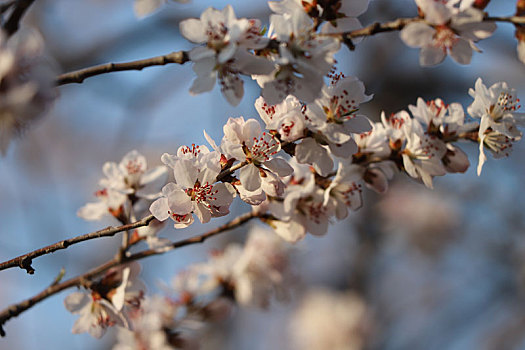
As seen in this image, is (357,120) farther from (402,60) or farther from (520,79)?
(520,79)

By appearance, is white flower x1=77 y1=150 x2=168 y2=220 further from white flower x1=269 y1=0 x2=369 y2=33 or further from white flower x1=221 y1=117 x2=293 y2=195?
white flower x1=269 y1=0 x2=369 y2=33

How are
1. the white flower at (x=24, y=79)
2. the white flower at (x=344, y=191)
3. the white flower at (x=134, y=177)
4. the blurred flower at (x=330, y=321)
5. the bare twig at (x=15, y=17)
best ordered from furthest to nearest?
1. the blurred flower at (x=330, y=321)
2. the white flower at (x=134, y=177)
3. the white flower at (x=344, y=191)
4. the bare twig at (x=15, y=17)
5. the white flower at (x=24, y=79)

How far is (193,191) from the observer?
1025mm

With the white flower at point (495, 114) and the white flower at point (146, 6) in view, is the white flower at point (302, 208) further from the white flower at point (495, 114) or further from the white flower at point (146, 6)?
the white flower at point (146, 6)

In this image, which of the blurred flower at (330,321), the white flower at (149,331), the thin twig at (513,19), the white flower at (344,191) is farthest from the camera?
the blurred flower at (330,321)

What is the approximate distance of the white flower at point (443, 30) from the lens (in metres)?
0.88

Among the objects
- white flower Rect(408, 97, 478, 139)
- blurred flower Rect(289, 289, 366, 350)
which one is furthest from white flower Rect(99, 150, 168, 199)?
blurred flower Rect(289, 289, 366, 350)

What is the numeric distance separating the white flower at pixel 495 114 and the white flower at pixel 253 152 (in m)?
0.44

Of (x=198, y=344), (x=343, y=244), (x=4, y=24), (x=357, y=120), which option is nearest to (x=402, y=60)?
(x=343, y=244)

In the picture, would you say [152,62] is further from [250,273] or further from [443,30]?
[250,273]

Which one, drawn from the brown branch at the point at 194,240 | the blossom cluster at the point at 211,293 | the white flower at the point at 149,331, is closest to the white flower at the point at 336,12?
the brown branch at the point at 194,240

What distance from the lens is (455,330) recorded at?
14.7 ft

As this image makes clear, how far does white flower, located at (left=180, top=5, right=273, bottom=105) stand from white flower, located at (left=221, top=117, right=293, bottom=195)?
Result: 14 centimetres

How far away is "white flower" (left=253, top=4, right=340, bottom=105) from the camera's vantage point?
2.76 ft
